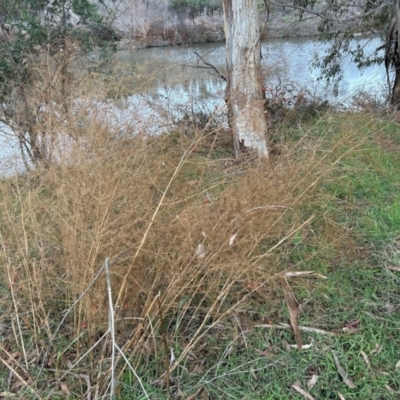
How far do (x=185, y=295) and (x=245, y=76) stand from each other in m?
2.70

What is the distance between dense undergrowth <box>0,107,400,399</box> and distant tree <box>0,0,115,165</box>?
4.87 feet

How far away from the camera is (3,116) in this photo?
413 cm

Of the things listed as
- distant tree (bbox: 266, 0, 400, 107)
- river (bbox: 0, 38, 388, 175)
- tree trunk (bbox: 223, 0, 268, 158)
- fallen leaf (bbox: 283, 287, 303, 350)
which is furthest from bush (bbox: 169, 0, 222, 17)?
fallen leaf (bbox: 283, 287, 303, 350)

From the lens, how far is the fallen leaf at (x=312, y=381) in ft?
5.73

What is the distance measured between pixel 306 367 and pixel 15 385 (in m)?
1.39

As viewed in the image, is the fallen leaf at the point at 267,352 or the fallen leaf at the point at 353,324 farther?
the fallen leaf at the point at 353,324

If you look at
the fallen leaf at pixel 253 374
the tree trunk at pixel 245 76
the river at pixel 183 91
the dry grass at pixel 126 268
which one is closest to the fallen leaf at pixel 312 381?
the fallen leaf at pixel 253 374

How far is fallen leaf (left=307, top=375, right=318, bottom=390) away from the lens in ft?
5.73

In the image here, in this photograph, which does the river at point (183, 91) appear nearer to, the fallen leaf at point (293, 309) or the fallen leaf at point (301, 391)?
the fallen leaf at point (293, 309)

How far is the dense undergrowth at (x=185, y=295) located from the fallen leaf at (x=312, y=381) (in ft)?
0.07

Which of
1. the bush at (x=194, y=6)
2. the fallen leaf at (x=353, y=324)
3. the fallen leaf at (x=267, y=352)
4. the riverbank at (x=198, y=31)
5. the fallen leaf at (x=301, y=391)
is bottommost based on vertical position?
the fallen leaf at (x=301, y=391)

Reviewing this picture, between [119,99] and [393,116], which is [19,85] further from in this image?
[393,116]

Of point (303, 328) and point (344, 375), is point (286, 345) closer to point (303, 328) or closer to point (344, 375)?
point (303, 328)

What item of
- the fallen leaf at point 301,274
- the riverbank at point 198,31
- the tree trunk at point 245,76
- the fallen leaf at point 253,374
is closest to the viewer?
the fallen leaf at point 253,374
